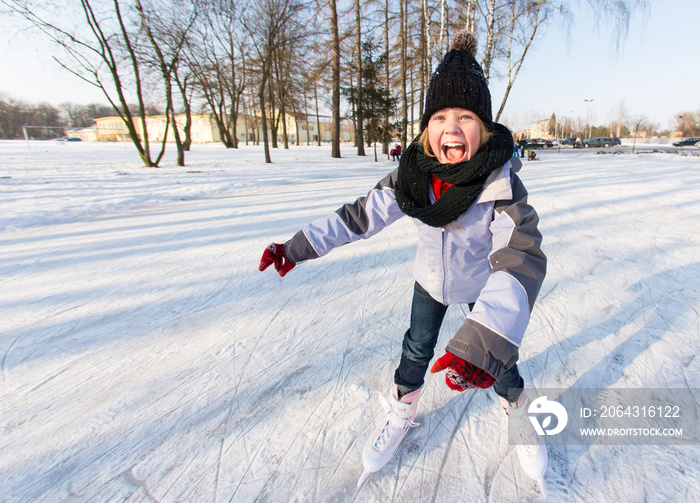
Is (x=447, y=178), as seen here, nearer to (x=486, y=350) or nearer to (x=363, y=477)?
(x=486, y=350)

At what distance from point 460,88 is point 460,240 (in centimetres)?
56

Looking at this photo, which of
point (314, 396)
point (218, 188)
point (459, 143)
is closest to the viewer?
point (459, 143)

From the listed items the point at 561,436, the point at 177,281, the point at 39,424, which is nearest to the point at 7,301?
the point at 177,281

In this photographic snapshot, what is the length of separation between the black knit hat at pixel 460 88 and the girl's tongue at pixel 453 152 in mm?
144

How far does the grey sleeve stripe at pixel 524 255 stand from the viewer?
0.93 m

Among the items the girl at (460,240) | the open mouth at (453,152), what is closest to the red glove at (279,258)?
the girl at (460,240)

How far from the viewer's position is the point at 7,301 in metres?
2.42

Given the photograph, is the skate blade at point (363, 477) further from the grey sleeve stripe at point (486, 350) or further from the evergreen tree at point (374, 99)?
the evergreen tree at point (374, 99)

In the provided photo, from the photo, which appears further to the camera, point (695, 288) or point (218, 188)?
point (218, 188)

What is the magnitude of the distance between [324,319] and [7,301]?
2446 millimetres

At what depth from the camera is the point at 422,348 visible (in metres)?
1.33

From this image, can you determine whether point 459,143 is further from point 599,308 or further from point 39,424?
point 39,424

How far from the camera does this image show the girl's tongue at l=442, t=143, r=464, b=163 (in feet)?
3.77

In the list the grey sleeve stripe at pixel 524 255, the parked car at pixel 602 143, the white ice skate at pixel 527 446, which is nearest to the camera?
the grey sleeve stripe at pixel 524 255
